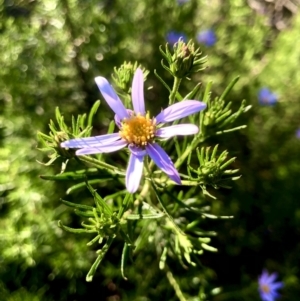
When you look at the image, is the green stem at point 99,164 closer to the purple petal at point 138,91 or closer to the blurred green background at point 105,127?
the purple petal at point 138,91

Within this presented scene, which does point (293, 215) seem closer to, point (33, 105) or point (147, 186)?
point (147, 186)

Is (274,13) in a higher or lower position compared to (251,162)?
higher

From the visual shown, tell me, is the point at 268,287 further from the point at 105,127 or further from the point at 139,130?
the point at 139,130

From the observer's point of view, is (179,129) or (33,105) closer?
(179,129)

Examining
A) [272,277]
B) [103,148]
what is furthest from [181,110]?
[272,277]

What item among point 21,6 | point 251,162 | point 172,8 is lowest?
point 251,162

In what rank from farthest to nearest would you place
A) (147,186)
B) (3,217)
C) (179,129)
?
(3,217) → (147,186) → (179,129)

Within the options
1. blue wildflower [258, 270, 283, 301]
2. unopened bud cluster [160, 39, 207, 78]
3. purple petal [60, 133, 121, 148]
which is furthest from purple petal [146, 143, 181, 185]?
blue wildflower [258, 270, 283, 301]

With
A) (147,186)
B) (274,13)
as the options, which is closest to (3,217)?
(147,186)
